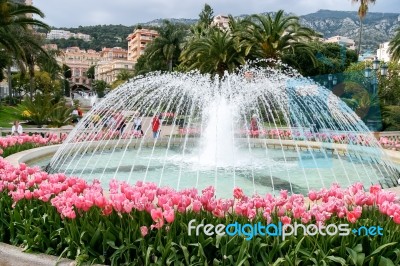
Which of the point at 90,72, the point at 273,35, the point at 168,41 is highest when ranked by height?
the point at 273,35

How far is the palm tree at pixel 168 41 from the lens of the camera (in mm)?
58656

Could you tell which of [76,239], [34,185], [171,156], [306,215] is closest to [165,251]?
[76,239]

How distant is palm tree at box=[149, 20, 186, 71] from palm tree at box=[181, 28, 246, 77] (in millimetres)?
23567

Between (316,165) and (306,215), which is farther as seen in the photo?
(316,165)

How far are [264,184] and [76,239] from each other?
17.2 feet

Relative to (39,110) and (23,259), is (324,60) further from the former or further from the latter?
(23,259)

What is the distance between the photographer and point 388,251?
11.1ft

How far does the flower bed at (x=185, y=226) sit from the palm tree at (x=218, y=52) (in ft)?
95.5

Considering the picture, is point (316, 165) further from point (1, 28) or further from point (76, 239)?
point (1, 28)

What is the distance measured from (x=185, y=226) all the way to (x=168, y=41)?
5699 cm

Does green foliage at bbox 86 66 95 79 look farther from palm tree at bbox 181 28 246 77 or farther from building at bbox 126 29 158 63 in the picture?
palm tree at bbox 181 28 246 77

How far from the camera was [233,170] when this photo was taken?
969cm

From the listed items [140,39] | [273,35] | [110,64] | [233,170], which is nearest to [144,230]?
[233,170]

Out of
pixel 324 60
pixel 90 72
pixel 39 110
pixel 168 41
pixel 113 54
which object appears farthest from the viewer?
pixel 90 72
